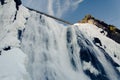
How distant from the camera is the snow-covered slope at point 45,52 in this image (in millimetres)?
18219

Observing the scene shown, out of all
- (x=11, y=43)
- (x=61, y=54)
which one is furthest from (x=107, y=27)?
(x=11, y=43)

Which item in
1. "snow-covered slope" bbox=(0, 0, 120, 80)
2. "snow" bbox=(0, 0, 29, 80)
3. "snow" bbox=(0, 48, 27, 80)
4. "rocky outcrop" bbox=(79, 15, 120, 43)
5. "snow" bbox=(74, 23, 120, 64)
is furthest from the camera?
"rocky outcrop" bbox=(79, 15, 120, 43)

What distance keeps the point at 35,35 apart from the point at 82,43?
408 cm

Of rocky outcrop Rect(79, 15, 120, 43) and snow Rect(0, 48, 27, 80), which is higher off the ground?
rocky outcrop Rect(79, 15, 120, 43)

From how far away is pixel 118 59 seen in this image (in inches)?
1041

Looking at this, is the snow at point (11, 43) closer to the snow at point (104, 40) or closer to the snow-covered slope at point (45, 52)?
the snow-covered slope at point (45, 52)

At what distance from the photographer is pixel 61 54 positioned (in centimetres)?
2147

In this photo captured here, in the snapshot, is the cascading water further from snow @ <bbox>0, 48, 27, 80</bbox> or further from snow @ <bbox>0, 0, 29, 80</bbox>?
snow @ <bbox>0, 48, 27, 80</bbox>

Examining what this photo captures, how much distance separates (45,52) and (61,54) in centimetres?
148

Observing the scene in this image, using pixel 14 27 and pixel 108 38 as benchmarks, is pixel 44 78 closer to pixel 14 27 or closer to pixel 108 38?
pixel 14 27

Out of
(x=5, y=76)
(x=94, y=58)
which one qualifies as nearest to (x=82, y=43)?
(x=94, y=58)

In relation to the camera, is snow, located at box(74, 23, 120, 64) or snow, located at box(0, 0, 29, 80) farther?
snow, located at box(74, 23, 120, 64)

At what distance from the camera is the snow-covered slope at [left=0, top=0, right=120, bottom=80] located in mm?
18219

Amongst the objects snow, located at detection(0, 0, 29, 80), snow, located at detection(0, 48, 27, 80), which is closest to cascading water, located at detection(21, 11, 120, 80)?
snow, located at detection(0, 0, 29, 80)
